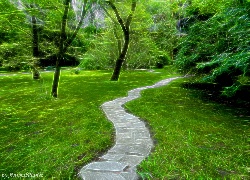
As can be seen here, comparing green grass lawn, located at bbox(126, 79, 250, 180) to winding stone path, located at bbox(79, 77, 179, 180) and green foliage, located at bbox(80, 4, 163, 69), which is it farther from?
green foliage, located at bbox(80, 4, 163, 69)

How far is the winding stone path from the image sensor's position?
3.07m

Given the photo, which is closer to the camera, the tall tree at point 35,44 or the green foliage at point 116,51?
the tall tree at point 35,44

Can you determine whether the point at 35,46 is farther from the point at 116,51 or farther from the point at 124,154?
the point at 116,51

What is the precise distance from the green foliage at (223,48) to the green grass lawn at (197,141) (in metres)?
0.90

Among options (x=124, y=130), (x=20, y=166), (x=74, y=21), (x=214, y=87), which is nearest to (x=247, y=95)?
(x=214, y=87)

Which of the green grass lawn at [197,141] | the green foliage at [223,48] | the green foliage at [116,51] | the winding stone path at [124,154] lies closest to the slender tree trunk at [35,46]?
the green grass lawn at [197,141]

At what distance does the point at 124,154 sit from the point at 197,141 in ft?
5.12

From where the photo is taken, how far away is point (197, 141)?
172 inches

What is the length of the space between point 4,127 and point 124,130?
298 centimetres

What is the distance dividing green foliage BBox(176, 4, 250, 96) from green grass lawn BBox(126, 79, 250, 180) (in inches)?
35.5

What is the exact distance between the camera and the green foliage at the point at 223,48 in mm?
5688

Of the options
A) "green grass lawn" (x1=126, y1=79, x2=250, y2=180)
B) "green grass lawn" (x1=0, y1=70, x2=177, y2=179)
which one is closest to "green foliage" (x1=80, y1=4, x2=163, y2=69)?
"green grass lawn" (x1=0, y1=70, x2=177, y2=179)

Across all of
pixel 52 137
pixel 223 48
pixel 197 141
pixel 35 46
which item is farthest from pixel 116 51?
pixel 197 141

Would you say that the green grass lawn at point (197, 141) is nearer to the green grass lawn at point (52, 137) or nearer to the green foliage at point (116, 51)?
the green grass lawn at point (52, 137)
